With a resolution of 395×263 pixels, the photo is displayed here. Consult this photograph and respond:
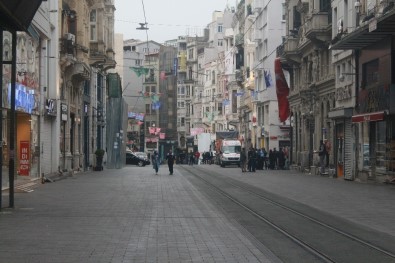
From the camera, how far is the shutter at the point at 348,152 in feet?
124

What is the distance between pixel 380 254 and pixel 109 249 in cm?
426

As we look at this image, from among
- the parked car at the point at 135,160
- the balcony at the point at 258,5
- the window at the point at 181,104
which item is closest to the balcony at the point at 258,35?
the balcony at the point at 258,5

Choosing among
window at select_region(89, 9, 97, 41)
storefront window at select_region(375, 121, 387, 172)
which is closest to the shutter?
storefront window at select_region(375, 121, 387, 172)

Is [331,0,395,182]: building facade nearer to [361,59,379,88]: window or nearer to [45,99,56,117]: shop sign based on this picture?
[361,59,379,88]: window

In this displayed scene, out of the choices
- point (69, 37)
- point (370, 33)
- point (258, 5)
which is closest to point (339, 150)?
point (370, 33)

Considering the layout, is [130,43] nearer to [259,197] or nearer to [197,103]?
[197,103]

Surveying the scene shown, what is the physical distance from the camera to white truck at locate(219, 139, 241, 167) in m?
66.3

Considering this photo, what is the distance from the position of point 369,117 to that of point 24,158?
1551 cm

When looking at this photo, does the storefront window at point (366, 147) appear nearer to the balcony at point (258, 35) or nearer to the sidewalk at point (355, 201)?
the sidewalk at point (355, 201)

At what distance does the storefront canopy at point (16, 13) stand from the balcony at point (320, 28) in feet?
97.1

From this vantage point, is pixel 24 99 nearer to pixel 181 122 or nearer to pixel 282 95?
pixel 282 95

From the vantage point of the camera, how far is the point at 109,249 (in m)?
11.2

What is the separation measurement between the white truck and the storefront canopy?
49859 millimetres

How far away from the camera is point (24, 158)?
99.9 ft
